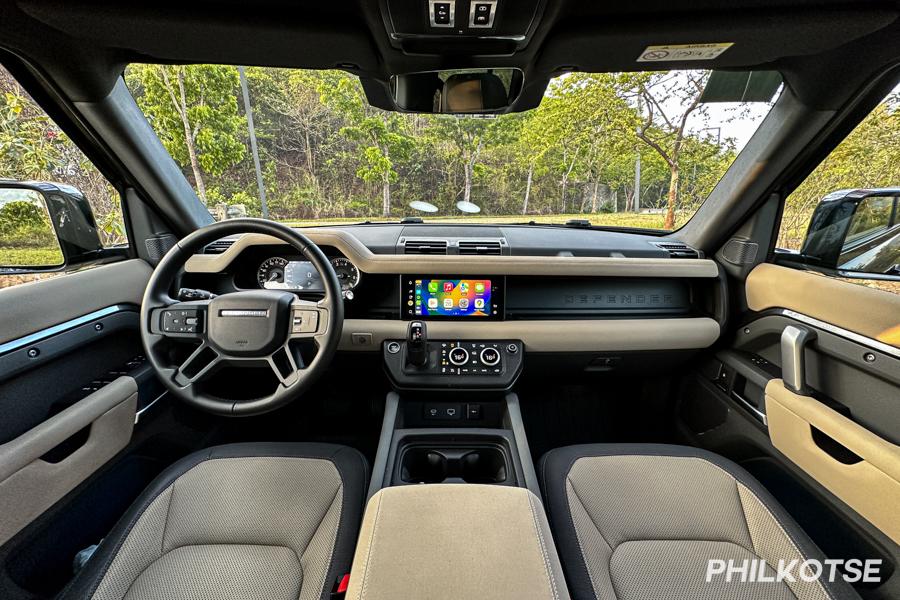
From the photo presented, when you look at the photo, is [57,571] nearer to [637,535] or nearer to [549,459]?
[549,459]

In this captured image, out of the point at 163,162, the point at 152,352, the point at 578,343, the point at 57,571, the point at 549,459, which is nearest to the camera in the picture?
the point at 57,571

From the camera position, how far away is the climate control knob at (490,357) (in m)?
2.03

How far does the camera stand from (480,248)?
6.94 feet

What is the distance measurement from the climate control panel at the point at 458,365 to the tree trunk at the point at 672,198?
1.29 meters

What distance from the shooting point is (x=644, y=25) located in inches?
56.5

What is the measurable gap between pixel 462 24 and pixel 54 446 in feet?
6.22

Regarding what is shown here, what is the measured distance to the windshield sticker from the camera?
1.53 meters

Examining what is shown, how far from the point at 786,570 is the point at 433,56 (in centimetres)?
205

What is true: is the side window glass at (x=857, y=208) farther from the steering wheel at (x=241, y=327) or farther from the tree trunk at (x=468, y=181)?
the steering wheel at (x=241, y=327)

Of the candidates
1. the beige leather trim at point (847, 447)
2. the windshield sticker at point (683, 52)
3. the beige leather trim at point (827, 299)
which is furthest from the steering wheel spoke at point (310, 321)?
the beige leather trim at point (827, 299)

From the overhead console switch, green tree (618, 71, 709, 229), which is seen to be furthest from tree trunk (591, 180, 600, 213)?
the overhead console switch

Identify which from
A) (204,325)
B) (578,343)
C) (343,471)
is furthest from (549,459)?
(204,325)

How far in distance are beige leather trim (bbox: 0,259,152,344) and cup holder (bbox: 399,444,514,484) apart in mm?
1367

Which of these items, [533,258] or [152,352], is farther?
[533,258]
